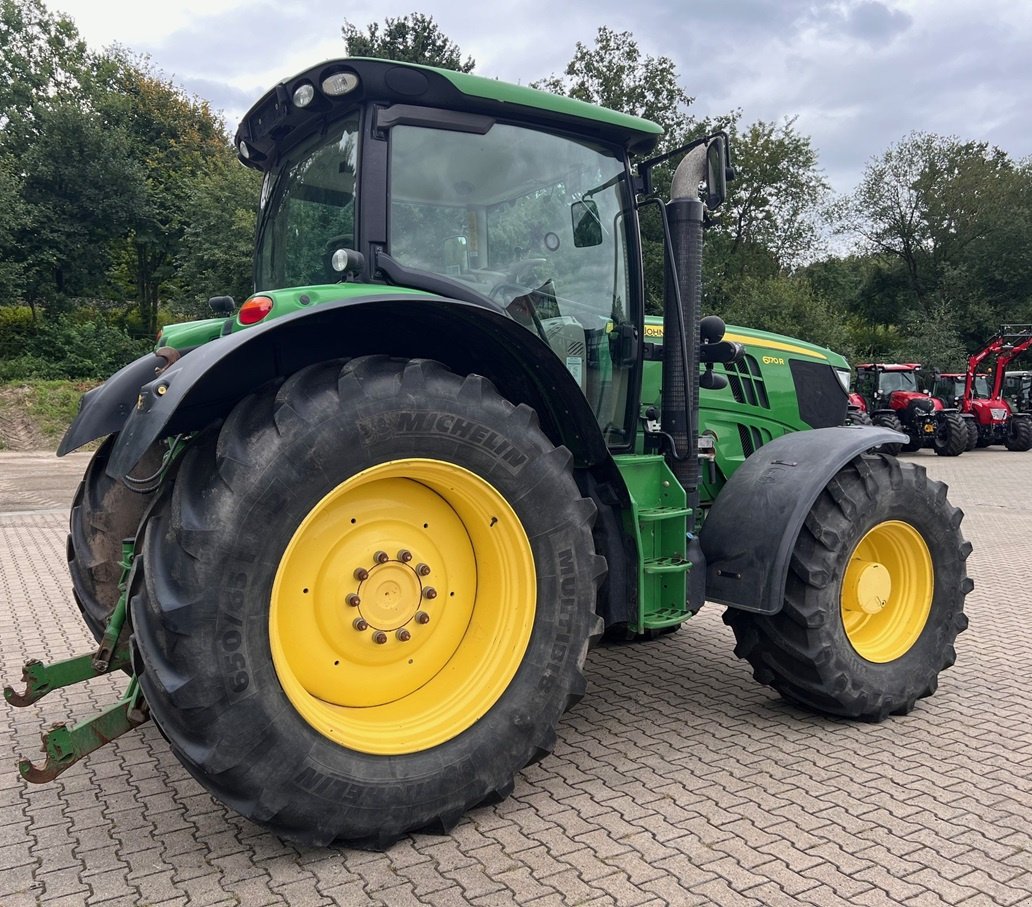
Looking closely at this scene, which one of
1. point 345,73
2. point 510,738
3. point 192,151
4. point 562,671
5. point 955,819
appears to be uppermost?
point 192,151

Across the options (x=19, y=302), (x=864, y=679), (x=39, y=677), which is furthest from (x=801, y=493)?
(x=19, y=302)

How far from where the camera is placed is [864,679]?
3627 mm

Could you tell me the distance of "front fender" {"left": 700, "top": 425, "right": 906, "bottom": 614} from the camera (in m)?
3.44

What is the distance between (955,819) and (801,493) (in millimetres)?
1277

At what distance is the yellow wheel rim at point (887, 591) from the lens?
382 centimetres

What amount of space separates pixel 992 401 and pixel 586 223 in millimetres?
21611

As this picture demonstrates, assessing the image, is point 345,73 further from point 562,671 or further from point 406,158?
point 562,671

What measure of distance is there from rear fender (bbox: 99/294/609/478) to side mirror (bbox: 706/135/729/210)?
122 centimetres

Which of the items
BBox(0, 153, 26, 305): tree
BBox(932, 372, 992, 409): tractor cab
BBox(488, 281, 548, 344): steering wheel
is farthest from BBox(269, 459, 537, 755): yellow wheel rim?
BBox(0, 153, 26, 305): tree

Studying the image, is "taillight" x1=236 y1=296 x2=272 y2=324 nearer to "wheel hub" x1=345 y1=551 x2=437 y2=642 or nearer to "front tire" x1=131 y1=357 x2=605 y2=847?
"front tire" x1=131 y1=357 x2=605 y2=847

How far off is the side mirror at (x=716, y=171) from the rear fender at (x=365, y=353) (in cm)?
122

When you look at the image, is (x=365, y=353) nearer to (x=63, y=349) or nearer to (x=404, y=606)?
(x=404, y=606)

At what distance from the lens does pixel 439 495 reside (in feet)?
9.49

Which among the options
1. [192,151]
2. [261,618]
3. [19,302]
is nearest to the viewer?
[261,618]
